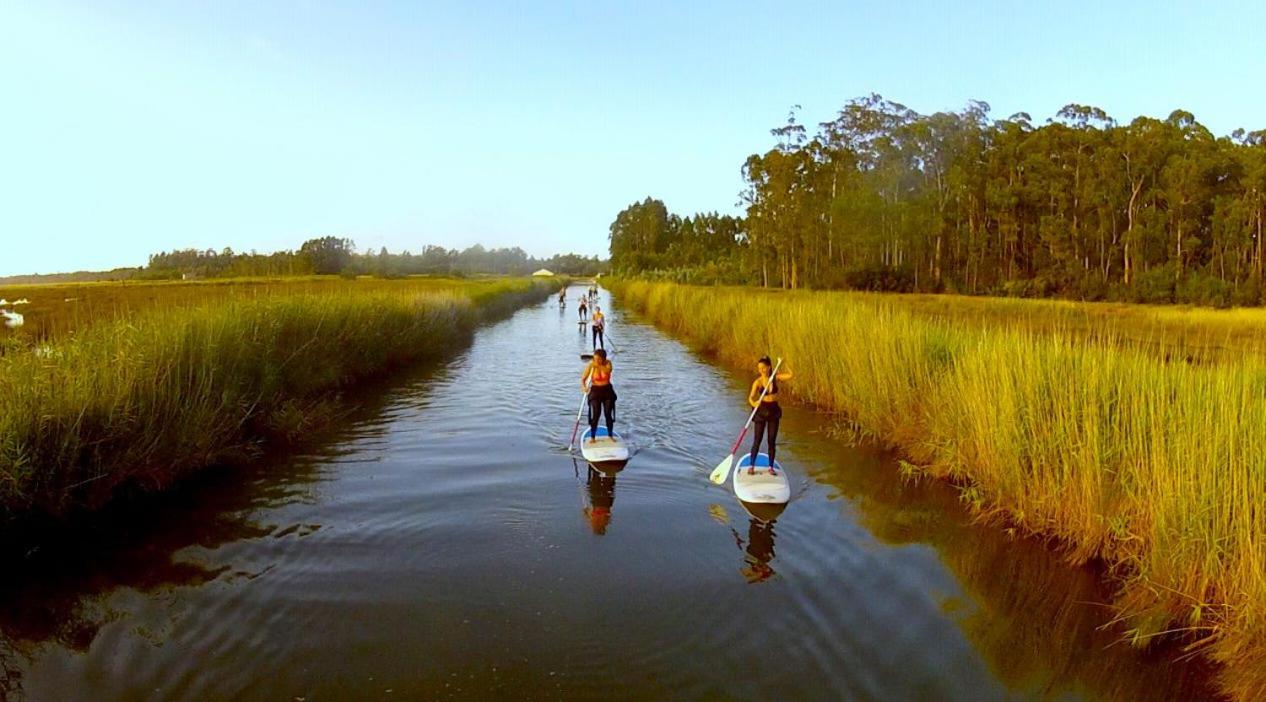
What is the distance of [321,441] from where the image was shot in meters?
12.9

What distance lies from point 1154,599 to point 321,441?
12.2m

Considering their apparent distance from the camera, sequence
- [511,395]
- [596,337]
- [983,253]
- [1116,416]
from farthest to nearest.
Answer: [983,253] → [596,337] → [511,395] → [1116,416]

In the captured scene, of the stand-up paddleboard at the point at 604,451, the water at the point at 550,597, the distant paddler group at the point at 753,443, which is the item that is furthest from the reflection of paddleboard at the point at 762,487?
the stand-up paddleboard at the point at 604,451

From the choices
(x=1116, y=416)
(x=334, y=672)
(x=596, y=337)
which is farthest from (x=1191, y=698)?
(x=596, y=337)

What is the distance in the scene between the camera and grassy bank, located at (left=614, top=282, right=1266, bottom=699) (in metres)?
5.16

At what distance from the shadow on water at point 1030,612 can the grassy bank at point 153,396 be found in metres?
8.98

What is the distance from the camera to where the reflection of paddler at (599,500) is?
8.61 m

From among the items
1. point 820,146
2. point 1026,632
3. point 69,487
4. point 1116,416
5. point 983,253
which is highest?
point 820,146

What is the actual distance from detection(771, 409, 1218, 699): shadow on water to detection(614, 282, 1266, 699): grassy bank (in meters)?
0.23

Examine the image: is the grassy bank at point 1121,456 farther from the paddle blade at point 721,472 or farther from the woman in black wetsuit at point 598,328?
the woman in black wetsuit at point 598,328

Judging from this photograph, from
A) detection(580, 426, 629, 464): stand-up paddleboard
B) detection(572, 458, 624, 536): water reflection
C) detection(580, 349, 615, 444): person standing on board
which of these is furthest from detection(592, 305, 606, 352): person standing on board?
detection(572, 458, 624, 536): water reflection

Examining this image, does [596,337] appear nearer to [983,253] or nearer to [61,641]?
[61,641]

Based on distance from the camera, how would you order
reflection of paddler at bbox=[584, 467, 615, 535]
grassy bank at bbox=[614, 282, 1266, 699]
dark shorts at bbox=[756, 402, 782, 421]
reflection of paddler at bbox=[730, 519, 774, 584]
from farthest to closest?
dark shorts at bbox=[756, 402, 782, 421] → reflection of paddler at bbox=[584, 467, 615, 535] → reflection of paddler at bbox=[730, 519, 774, 584] → grassy bank at bbox=[614, 282, 1266, 699]

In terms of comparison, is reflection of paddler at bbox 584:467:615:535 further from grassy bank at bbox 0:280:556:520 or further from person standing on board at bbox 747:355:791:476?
grassy bank at bbox 0:280:556:520
